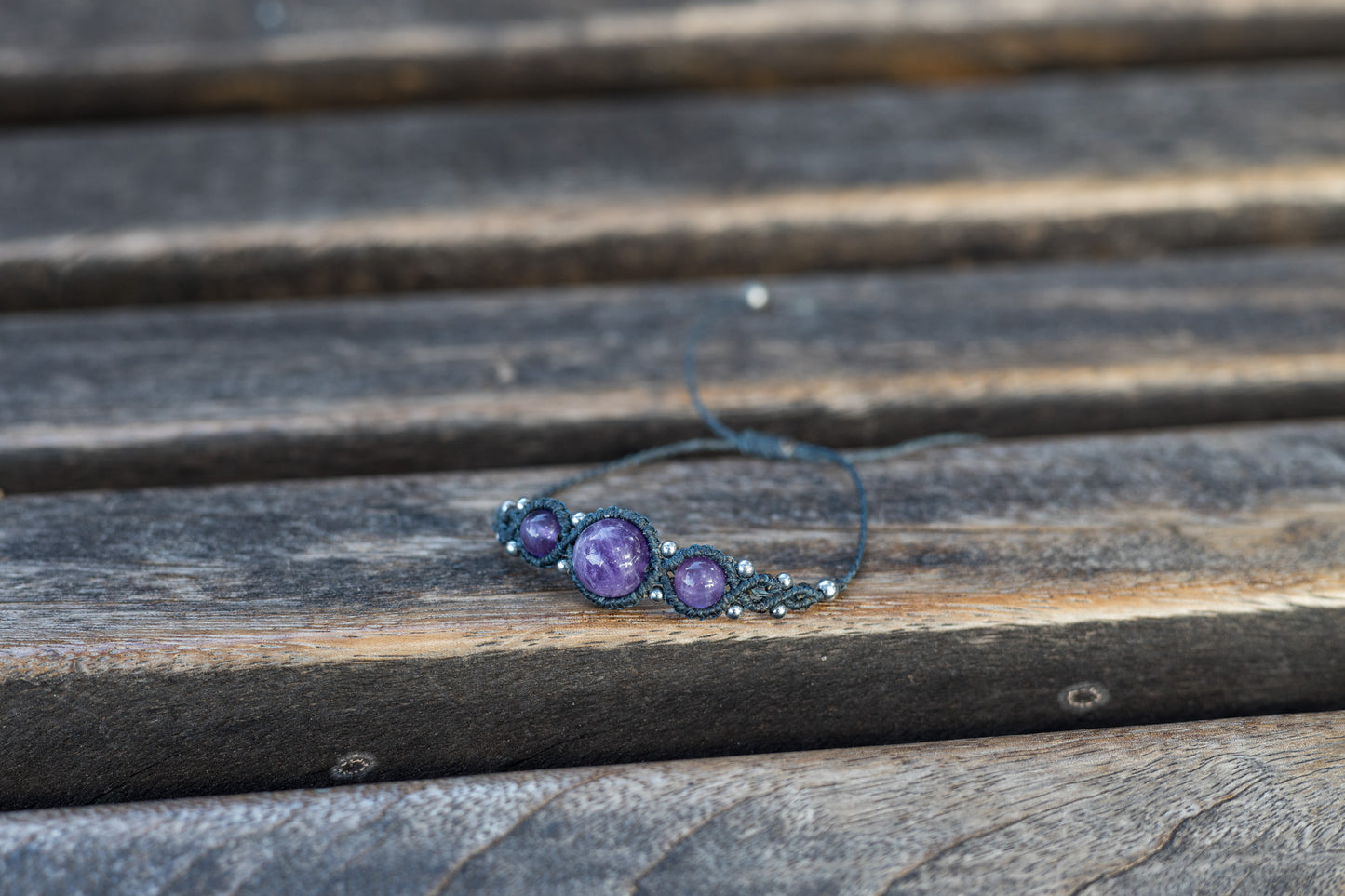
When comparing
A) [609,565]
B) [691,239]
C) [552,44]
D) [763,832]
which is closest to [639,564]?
[609,565]

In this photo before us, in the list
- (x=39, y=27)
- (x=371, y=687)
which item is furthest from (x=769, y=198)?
(x=39, y=27)

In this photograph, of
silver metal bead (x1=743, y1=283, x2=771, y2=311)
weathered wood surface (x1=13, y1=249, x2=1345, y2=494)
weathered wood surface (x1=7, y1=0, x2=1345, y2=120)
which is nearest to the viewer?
weathered wood surface (x1=13, y1=249, x2=1345, y2=494)

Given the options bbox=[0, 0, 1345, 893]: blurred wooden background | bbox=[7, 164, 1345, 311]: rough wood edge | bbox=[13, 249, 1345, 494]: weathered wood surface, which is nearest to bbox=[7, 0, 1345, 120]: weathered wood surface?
bbox=[0, 0, 1345, 893]: blurred wooden background

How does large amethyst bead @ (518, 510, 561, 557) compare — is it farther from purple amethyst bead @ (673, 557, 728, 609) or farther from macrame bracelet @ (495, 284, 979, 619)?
purple amethyst bead @ (673, 557, 728, 609)

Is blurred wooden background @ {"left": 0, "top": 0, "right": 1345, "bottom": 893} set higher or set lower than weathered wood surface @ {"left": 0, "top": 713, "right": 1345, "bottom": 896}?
higher

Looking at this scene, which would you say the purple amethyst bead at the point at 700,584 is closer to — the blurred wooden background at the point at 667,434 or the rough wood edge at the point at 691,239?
the blurred wooden background at the point at 667,434

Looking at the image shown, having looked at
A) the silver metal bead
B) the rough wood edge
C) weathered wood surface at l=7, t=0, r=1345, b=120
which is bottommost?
the silver metal bead

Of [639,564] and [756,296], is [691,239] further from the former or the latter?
[639,564]
